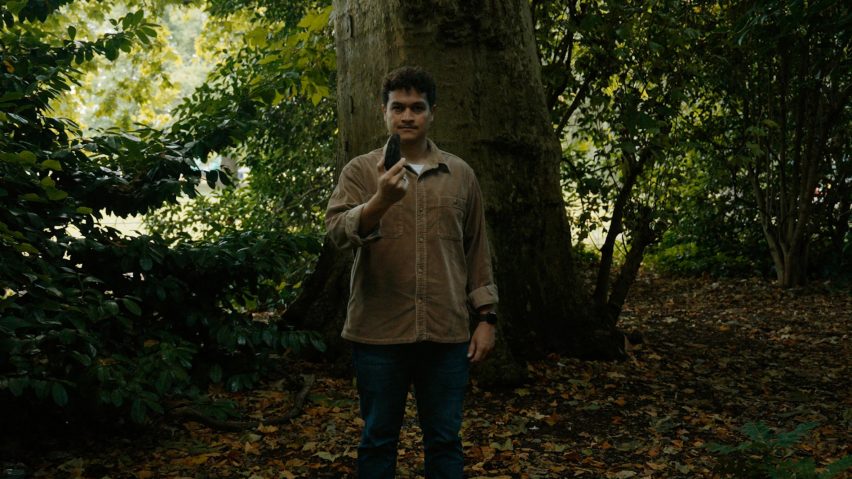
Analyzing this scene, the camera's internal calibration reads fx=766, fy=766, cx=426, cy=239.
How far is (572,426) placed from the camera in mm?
4812

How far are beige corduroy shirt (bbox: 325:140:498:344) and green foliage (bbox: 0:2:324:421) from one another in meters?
1.53

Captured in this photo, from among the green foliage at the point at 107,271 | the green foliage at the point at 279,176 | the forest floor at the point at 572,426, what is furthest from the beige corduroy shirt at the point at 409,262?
the green foliage at the point at 279,176

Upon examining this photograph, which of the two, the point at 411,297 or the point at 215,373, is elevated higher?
the point at 411,297

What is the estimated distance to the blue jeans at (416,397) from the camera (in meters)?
2.78

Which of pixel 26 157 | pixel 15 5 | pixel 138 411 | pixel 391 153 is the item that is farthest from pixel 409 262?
pixel 15 5

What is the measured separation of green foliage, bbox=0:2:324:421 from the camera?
3.73 m

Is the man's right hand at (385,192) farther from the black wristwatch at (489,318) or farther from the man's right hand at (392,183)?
the black wristwatch at (489,318)

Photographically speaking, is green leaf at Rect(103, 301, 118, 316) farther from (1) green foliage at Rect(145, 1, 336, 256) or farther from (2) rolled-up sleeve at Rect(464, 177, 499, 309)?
(1) green foliage at Rect(145, 1, 336, 256)

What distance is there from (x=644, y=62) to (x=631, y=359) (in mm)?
2766

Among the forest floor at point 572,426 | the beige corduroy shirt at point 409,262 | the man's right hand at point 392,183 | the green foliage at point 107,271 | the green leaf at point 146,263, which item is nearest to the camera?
the man's right hand at point 392,183

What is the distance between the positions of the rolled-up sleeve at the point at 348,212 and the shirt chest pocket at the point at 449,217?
24 centimetres

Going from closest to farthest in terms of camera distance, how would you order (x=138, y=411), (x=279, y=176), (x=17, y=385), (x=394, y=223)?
(x=394, y=223) → (x=17, y=385) → (x=138, y=411) → (x=279, y=176)

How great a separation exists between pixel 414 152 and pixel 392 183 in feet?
1.47

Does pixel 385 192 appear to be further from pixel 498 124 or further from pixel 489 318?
pixel 498 124
